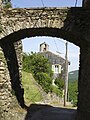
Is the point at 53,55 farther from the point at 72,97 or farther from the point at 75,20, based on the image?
the point at 75,20

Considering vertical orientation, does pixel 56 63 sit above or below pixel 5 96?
above

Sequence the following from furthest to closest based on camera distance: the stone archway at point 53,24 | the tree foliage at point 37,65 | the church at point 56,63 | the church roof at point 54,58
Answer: the church roof at point 54,58 < the church at point 56,63 < the tree foliage at point 37,65 < the stone archway at point 53,24

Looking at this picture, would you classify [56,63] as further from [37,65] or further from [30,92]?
[30,92]

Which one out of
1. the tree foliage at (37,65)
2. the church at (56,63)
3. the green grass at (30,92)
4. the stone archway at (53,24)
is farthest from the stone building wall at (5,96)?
the church at (56,63)

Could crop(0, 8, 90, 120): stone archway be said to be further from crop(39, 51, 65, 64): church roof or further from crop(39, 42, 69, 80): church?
crop(39, 51, 65, 64): church roof

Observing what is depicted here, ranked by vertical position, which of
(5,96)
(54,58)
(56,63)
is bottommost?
(5,96)

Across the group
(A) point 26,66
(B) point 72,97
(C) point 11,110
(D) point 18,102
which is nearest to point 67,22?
(C) point 11,110

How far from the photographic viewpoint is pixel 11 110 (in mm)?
11984

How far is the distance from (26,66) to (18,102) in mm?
20848

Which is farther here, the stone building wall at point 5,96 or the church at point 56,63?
the church at point 56,63

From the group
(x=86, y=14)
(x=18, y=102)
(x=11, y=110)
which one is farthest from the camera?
(x=18, y=102)

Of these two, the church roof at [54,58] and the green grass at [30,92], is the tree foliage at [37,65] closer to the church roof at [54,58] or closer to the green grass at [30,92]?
the green grass at [30,92]

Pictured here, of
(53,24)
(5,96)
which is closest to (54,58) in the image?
(5,96)

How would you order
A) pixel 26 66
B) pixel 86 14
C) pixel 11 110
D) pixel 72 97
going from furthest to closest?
pixel 72 97
pixel 26 66
pixel 11 110
pixel 86 14
